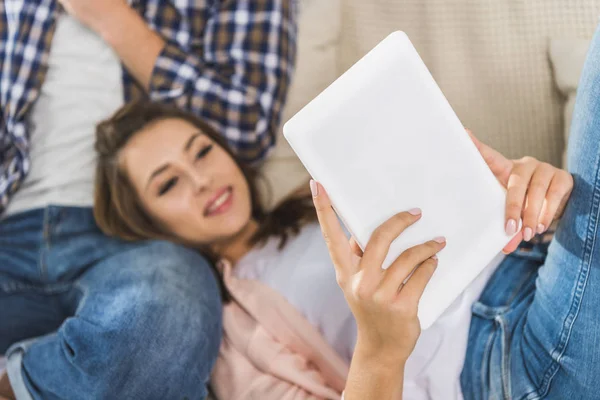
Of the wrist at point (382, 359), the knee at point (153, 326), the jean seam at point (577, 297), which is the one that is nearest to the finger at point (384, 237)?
the wrist at point (382, 359)

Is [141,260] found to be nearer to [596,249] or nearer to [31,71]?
[31,71]

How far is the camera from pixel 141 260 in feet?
3.33

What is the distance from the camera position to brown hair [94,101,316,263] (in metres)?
1.11

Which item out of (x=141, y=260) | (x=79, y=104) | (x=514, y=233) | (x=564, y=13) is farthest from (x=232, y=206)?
(x=564, y=13)

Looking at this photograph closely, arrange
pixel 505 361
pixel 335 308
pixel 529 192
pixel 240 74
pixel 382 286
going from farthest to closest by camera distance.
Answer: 1. pixel 240 74
2. pixel 335 308
3. pixel 505 361
4. pixel 529 192
5. pixel 382 286

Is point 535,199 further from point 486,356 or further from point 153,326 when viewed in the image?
point 153,326

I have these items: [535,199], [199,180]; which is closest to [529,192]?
[535,199]

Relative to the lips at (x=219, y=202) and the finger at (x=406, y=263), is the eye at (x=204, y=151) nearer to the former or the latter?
the lips at (x=219, y=202)

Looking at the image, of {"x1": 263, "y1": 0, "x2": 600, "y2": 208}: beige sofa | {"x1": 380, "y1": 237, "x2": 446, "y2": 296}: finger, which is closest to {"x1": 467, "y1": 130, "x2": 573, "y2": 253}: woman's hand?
{"x1": 380, "y1": 237, "x2": 446, "y2": 296}: finger

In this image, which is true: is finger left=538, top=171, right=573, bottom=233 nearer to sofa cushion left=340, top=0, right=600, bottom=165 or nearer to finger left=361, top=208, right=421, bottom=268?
finger left=361, top=208, right=421, bottom=268

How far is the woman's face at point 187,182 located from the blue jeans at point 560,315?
46 cm

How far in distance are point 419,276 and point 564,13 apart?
653 millimetres

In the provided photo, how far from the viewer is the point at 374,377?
2.20ft

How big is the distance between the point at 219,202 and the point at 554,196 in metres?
0.58
